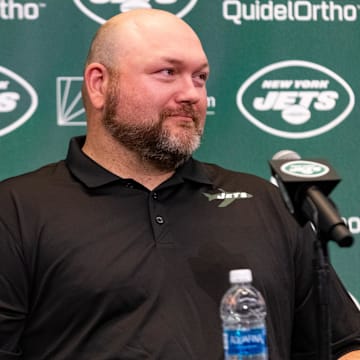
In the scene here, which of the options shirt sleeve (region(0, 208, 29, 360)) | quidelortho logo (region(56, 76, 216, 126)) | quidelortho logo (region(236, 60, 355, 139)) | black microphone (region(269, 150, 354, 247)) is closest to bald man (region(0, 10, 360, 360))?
shirt sleeve (region(0, 208, 29, 360))

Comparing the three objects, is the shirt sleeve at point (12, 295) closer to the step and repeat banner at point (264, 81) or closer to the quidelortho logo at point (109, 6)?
the step and repeat banner at point (264, 81)

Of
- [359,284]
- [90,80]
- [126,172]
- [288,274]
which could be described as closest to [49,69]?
[90,80]

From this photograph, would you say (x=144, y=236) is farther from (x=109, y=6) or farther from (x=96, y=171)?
(x=109, y=6)

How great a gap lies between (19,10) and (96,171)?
0.67 metres

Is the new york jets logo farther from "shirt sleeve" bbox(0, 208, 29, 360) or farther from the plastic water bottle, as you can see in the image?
"shirt sleeve" bbox(0, 208, 29, 360)

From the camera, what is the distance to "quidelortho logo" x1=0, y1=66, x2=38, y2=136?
2.80 meters

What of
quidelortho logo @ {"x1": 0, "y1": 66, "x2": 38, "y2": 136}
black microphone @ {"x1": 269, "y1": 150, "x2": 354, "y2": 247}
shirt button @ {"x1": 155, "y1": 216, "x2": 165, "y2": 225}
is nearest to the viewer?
black microphone @ {"x1": 269, "y1": 150, "x2": 354, "y2": 247}

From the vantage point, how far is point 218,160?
291cm

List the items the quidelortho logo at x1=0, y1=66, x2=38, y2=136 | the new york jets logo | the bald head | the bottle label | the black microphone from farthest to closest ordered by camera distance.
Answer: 1. the quidelortho logo at x1=0, y1=66, x2=38, y2=136
2. the bald head
3. the bottle label
4. the new york jets logo
5. the black microphone

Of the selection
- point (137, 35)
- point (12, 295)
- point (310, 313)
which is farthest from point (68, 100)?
point (310, 313)

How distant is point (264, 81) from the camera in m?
2.89

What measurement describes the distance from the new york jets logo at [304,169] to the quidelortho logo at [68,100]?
1226 millimetres

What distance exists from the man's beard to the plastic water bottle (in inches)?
15.3

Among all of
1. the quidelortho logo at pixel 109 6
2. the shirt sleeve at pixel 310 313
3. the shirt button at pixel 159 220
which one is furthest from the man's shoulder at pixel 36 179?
the shirt sleeve at pixel 310 313
